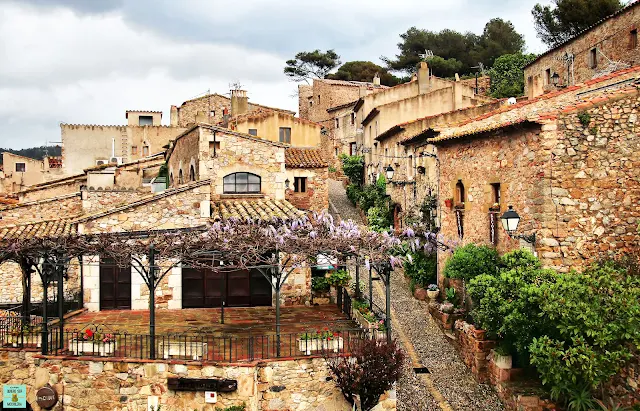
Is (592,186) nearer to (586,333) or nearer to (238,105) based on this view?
(586,333)

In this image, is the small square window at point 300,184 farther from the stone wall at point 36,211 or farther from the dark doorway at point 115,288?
the dark doorway at point 115,288

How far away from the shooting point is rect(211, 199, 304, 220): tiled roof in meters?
17.9

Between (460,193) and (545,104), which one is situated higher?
(545,104)

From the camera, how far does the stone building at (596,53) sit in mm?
25172

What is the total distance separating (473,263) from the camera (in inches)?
596

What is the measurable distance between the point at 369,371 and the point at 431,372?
416 centimetres

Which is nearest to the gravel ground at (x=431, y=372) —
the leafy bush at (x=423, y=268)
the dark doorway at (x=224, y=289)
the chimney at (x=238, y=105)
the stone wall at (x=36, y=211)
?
the leafy bush at (x=423, y=268)

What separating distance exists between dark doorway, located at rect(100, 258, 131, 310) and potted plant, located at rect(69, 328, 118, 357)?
15.6 ft

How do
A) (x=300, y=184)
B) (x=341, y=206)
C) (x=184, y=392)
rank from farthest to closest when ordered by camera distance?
(x=341, y=206), (x=300, y=184), (x=184, y=392)

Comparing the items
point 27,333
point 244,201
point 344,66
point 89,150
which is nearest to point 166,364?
point 27,333

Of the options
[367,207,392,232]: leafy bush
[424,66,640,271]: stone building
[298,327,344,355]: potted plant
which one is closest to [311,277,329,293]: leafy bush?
[298,327,344,355]: potted plant

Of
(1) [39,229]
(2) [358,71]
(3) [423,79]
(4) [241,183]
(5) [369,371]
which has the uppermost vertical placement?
(2) [358,71]

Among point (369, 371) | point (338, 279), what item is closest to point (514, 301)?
point (369, 371)

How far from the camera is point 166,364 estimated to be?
1211cm
